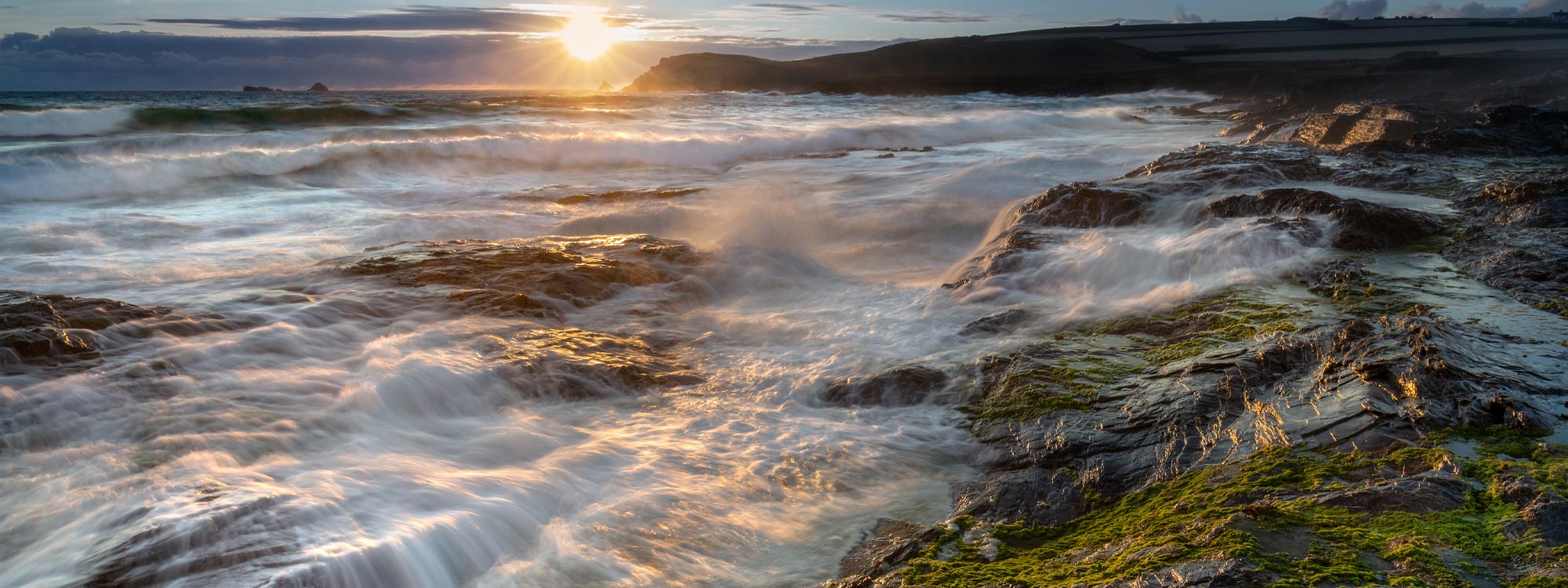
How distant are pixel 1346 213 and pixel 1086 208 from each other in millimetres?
2230

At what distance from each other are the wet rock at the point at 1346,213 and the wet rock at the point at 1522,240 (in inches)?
13.4

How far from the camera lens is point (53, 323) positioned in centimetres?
531

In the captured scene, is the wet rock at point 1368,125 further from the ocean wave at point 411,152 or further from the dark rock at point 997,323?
the dark rock at point 997,323

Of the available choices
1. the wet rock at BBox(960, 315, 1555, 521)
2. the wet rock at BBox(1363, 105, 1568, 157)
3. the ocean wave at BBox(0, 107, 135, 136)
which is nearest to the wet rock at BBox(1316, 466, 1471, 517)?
the wet rock at BBox(960, 315, 1555, 521)

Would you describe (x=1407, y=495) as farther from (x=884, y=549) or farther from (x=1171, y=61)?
(x=1171, y=61)

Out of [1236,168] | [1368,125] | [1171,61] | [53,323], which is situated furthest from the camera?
[1171,61]

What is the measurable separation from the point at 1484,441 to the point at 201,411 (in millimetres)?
5677

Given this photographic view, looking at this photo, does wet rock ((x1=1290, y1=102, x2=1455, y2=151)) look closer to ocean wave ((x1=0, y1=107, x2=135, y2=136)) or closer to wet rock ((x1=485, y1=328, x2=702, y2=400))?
wet rock ((x1=485, y1=328, x2=702, y2=400))

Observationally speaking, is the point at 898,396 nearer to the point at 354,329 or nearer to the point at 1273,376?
the point at 1273,376

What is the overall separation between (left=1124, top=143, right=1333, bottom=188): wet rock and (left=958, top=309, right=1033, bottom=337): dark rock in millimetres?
4141

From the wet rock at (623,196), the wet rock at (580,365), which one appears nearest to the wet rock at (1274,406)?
the wet rock at (580,365)

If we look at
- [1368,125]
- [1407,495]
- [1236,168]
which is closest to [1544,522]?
[1407,495]

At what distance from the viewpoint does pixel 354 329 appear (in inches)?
238

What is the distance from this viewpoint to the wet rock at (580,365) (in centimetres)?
523
